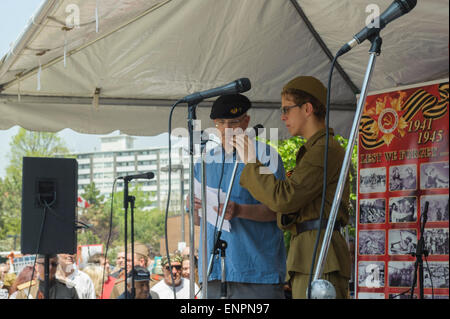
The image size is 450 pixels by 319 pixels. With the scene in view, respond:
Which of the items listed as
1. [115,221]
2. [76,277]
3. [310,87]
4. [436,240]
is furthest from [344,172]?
[115,221]

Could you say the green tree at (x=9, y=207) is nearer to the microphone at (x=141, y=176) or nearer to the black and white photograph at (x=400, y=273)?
the microphone at (x=141, y=176)

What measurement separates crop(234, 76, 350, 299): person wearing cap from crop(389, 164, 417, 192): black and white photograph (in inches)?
66.0

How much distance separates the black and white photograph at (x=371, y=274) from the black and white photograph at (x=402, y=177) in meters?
0.53

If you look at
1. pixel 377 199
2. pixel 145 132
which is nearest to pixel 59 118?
pixel 145 132

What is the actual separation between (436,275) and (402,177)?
2.19 ft

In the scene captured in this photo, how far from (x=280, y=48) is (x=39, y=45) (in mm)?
1555

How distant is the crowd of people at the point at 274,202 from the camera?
216cm

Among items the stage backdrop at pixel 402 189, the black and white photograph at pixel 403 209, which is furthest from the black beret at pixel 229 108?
the black and white photograph at pixel 403 209

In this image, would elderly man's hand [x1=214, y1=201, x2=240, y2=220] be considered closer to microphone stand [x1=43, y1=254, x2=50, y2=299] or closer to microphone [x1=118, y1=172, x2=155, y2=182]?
microphone [x1=118, y1=172, x2=155, y2=182]

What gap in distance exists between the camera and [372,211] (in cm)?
404

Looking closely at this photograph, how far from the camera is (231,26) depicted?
355cm

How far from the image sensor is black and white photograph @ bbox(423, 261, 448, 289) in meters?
3.59

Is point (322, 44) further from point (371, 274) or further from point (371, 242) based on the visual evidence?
point (371, 274)
